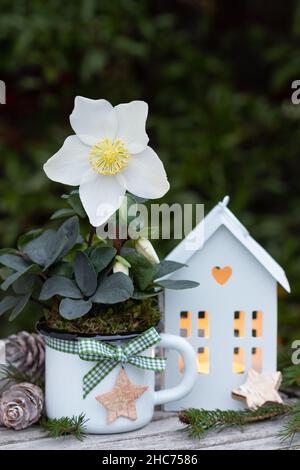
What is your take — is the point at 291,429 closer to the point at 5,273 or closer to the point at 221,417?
the point at 221,417

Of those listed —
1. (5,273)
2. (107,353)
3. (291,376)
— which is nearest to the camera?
(107,353)

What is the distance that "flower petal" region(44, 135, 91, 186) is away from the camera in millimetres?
1138

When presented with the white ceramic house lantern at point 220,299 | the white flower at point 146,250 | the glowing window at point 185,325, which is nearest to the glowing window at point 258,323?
the white ceramic house lantern at point 220,299

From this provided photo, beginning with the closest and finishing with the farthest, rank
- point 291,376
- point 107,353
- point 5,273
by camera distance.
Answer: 1. point 107,353
2. point 5,273
3. point 291,376

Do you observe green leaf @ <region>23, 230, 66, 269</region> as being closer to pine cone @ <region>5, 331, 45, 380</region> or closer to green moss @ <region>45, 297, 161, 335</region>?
green moss @ <region>45, 297, 161, 335</region>

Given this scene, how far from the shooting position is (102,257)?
117cm

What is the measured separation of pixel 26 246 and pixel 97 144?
216 mm

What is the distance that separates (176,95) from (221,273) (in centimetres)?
127

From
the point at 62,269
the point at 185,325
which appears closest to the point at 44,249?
the point at 62,269

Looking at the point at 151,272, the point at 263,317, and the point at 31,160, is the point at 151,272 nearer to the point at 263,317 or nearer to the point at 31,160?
the point at 263,317

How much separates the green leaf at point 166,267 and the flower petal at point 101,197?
0.43 ft

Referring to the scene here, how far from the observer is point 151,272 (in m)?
1.17

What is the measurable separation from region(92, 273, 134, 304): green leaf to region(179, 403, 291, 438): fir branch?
22cm

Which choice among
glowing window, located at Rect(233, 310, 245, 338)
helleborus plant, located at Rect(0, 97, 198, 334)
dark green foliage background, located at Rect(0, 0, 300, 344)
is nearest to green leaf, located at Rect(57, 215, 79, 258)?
helleborus plant, located at Rect(0, 97, 198, 334)
